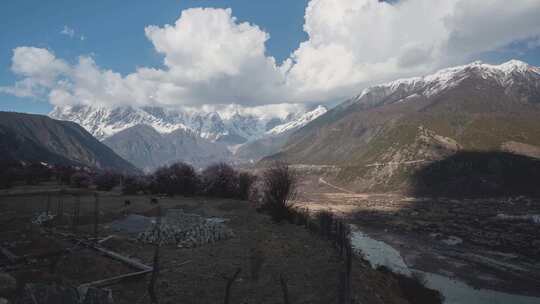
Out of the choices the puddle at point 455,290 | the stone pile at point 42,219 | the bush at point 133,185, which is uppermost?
the bush at point 133,185

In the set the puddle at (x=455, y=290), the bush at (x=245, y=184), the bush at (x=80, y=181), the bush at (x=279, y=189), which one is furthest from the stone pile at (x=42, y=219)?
the bush at (x=80, y=181)

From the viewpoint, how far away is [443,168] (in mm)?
117312

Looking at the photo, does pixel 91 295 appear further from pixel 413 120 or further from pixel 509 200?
pixel 413 120

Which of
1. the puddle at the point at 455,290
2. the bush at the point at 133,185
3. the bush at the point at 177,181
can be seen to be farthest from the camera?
the bush at the point at 133,185

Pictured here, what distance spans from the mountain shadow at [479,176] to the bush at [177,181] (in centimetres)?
8336

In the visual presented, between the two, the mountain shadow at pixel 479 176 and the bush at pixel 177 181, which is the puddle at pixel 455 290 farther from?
the mountain shadow at pixel 479 176

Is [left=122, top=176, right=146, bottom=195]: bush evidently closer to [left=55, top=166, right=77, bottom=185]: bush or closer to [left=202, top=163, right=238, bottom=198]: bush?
[left=202, top=163, right=238, bottom=198]: bush

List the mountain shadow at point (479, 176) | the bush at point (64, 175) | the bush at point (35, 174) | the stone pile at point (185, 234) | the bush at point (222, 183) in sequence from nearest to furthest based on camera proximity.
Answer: the stone pile at point (185, 234), the bush at point (222, 183), the bush at point (35, 174), the bush at point (64, 175), the mountain shadow at point (479, 176)

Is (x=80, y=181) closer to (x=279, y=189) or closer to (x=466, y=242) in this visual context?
(x=279, y=189)

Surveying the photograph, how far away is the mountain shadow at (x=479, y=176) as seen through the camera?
318ft

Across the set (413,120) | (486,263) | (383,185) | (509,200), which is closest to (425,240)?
(486,263)

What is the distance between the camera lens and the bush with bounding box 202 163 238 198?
41938mm

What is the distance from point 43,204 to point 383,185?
111 meters

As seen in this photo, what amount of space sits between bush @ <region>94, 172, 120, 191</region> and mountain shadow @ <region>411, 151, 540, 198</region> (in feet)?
287
